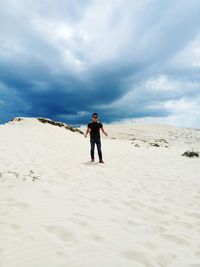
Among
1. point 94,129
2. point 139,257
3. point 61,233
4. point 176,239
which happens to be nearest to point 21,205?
point 61,233

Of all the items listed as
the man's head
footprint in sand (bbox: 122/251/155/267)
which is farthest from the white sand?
the man's head

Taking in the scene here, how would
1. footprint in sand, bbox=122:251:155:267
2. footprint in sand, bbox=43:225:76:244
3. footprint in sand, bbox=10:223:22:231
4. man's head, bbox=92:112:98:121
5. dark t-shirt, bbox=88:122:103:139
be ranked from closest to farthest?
footprint in sand, bbox=122:251:155:267 < footprint in sand, bbox=43:225:76:244 < footprint in sand, bbox=10:223:22:231 < man's head, bbox=92:112:98:121 < dark t-shirt, bbox=88:122:103:139

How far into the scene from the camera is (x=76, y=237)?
4254 millimetres

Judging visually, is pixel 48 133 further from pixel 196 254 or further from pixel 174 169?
pixel 196 254

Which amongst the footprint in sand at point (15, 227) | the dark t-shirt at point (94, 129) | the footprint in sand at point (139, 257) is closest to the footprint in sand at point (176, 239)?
the footprint in sand at point (139, 257)

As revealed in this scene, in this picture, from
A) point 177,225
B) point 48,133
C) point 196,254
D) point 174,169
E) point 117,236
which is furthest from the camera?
point 48,133

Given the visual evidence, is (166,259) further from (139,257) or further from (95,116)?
(95,116)

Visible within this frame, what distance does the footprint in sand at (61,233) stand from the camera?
415 centimetres

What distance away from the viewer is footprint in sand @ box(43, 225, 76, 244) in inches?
163

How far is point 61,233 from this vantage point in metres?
4.38

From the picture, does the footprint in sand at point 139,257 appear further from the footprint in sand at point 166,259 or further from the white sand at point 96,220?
the footprint in sand at point 166,259

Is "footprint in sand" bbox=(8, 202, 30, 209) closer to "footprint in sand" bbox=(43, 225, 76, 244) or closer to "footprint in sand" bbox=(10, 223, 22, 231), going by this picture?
"footprint in sand" bbox=(10, 223, 22, 231)

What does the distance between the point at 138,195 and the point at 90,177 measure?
241 cm

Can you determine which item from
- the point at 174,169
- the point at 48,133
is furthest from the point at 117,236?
the point at 48,133
